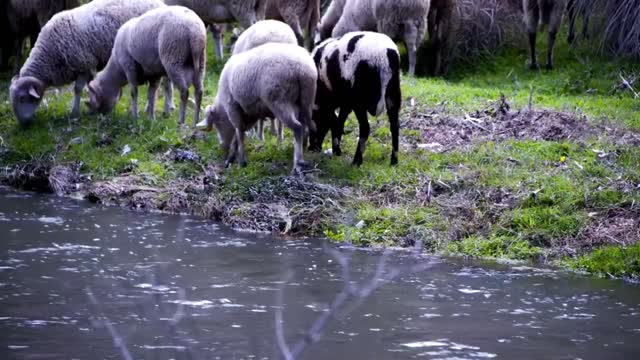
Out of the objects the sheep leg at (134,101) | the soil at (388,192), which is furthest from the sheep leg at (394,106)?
the sheep leg at (134,101)

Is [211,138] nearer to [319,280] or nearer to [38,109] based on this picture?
[38,109]

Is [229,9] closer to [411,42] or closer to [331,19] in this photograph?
[331,19]

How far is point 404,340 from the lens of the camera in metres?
7.45

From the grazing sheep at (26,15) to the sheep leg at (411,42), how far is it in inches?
197

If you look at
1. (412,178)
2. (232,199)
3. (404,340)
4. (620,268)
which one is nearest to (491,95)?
(412,178)

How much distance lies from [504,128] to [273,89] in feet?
10.2

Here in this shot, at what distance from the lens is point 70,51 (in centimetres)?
1466

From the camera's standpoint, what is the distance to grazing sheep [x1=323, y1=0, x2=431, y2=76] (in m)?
16.1

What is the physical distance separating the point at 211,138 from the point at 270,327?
6.06 meters

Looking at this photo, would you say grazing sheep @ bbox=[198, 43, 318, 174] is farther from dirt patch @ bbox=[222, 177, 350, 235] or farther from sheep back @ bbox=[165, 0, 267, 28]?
sheep back @ bbox=[165, 0, 267, 28]

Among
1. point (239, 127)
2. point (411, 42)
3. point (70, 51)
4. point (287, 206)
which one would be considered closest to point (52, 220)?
point (239, 127)

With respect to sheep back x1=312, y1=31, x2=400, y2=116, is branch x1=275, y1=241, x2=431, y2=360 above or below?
below

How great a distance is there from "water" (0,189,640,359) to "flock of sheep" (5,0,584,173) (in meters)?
1.71

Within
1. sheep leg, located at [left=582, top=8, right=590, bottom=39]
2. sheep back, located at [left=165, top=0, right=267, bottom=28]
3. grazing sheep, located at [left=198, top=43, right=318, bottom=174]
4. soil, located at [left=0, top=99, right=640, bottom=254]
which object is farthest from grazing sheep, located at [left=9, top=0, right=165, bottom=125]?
sheep leg, located at [left=582, top=8, right=590, bottom=39]
